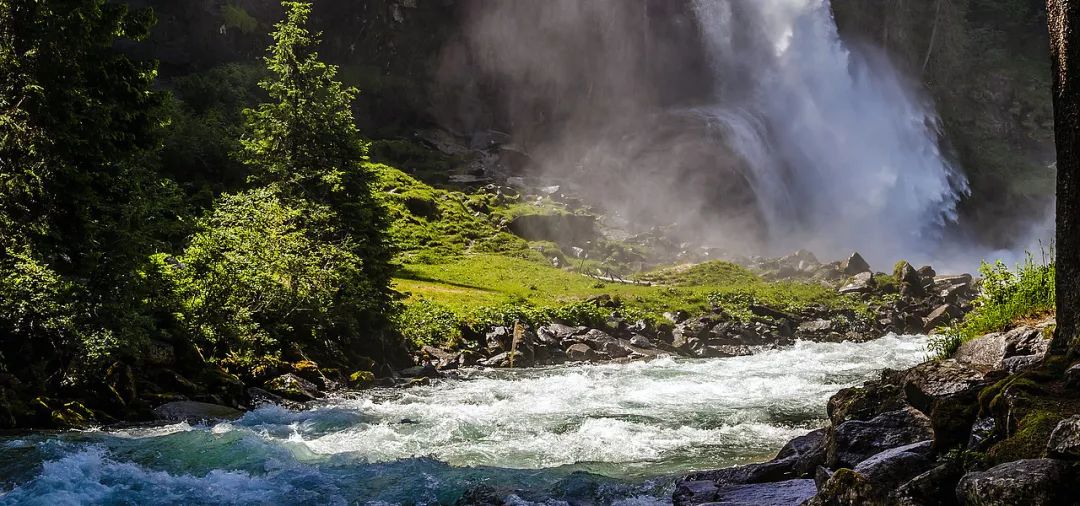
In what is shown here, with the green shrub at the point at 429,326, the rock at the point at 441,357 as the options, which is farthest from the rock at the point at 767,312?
the rock at the point at 441,357

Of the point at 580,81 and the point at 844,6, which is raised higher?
the point at 844,6

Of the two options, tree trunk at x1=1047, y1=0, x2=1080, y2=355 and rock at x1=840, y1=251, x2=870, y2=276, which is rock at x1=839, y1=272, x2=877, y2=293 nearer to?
rock at x1=840, y1=251, x2=870, y2=276

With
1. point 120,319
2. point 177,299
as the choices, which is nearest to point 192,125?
point 177,299

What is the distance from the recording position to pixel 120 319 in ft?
46.5

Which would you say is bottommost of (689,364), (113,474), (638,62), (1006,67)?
(113,474)

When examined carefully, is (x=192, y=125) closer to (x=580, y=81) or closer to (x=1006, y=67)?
(x=580, y=81)

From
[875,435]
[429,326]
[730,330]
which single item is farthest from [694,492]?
[730,330]

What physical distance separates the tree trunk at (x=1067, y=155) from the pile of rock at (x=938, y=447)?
29.9 inches

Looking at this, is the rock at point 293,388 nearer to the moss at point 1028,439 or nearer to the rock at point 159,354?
the rock at point 159,354

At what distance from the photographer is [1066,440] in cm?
556

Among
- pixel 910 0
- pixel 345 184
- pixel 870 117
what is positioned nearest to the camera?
pixel 345 184

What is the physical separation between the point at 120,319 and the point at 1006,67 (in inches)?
4265

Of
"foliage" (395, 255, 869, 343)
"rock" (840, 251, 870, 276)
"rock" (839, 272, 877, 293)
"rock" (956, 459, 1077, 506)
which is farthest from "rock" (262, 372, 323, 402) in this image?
"rock" (840, 251, 870, 276)

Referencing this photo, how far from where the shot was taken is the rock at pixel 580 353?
88.1 ft
